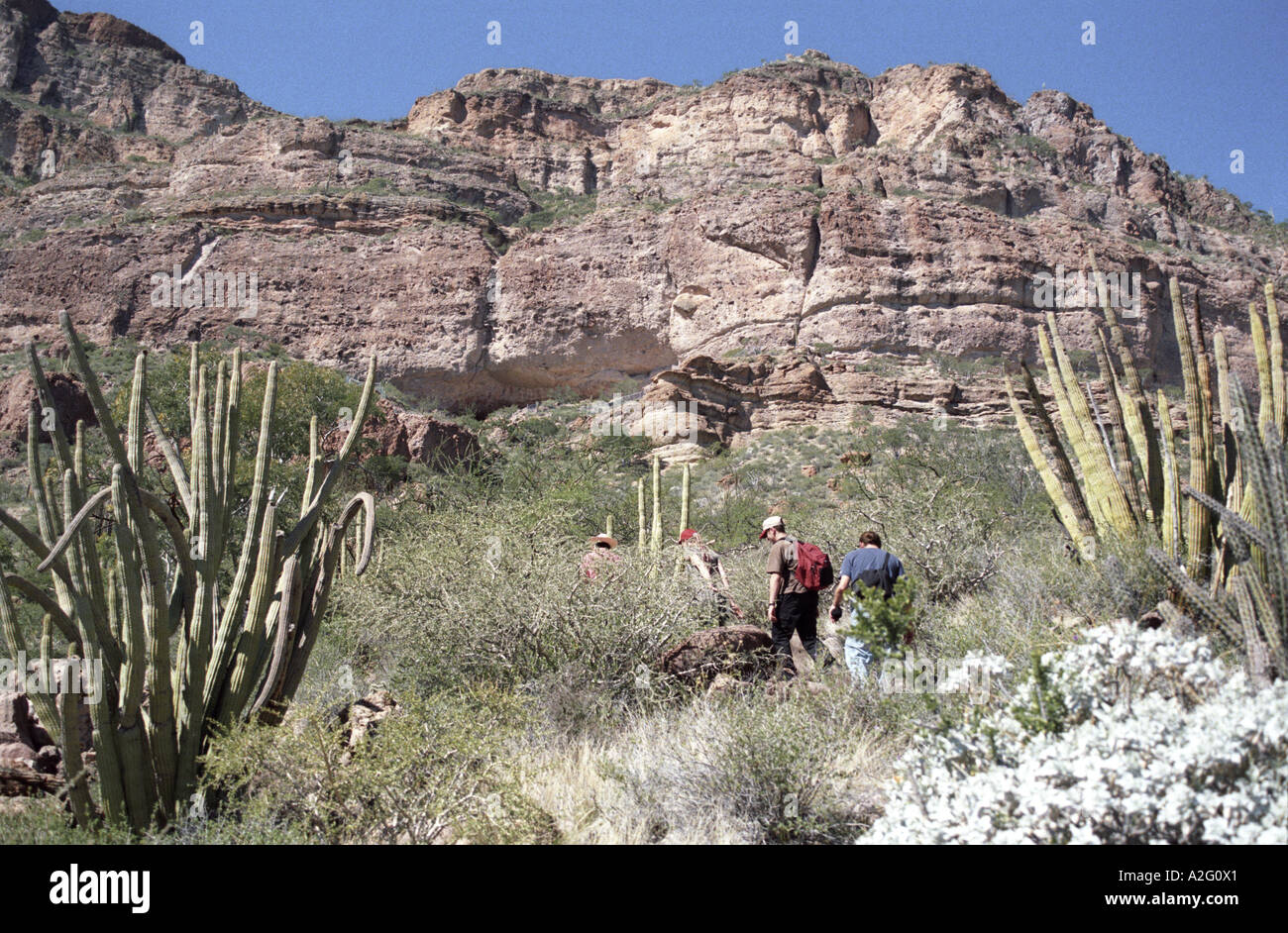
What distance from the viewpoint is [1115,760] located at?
263cm

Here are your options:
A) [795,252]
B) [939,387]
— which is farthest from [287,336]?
[939,387]

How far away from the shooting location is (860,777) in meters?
3.98

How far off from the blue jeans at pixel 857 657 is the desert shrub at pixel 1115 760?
2279 millimetres

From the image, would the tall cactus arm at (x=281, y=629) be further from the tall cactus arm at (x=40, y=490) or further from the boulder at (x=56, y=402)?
the boulder at (x=56, y=402)

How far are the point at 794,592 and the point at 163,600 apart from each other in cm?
405

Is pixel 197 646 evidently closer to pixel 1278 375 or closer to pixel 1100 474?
pixel 1100 474

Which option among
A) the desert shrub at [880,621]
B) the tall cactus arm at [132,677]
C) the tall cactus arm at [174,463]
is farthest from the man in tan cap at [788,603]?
the tall cactus arm at [132,677]

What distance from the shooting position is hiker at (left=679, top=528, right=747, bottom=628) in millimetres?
7016

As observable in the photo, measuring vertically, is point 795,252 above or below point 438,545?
above

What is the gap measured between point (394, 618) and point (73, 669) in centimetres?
293

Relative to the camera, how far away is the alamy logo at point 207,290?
3903 centimetres
